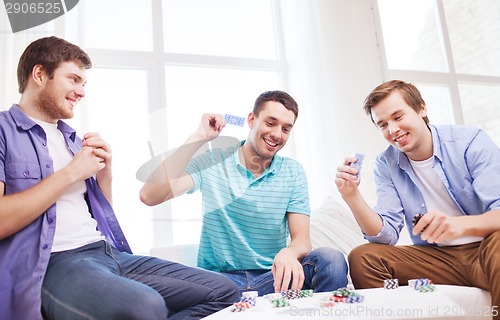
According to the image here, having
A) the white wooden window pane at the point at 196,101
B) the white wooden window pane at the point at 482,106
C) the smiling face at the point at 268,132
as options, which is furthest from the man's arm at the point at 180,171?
the white wooden window pane at the point at 482,106

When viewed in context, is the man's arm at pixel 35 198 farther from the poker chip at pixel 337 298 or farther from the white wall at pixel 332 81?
the white wall at pixel 332 81

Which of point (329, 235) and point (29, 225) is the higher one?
point (29, 225)

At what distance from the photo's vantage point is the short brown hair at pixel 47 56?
1.23m

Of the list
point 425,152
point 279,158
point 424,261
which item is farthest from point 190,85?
point 424,261

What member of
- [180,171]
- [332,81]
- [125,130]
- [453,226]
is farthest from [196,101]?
[453,226]

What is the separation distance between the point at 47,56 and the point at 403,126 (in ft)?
3.78

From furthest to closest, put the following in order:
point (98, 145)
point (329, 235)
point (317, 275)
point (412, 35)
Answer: point (412, 35), point (329, 235), point (317, 275), point (98, 145)

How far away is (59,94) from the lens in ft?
3.97

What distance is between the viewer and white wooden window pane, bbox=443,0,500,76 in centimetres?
319

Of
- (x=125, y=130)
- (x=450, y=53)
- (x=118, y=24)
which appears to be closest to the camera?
(x=125, y=130)

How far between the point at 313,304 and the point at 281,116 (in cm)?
79

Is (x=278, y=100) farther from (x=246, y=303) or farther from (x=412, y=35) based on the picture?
(x=412, y=35)

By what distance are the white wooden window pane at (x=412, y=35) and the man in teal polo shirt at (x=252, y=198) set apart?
1.64m

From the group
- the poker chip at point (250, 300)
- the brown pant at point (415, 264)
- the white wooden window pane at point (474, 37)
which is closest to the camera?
the poker chip at point (250, 300)
